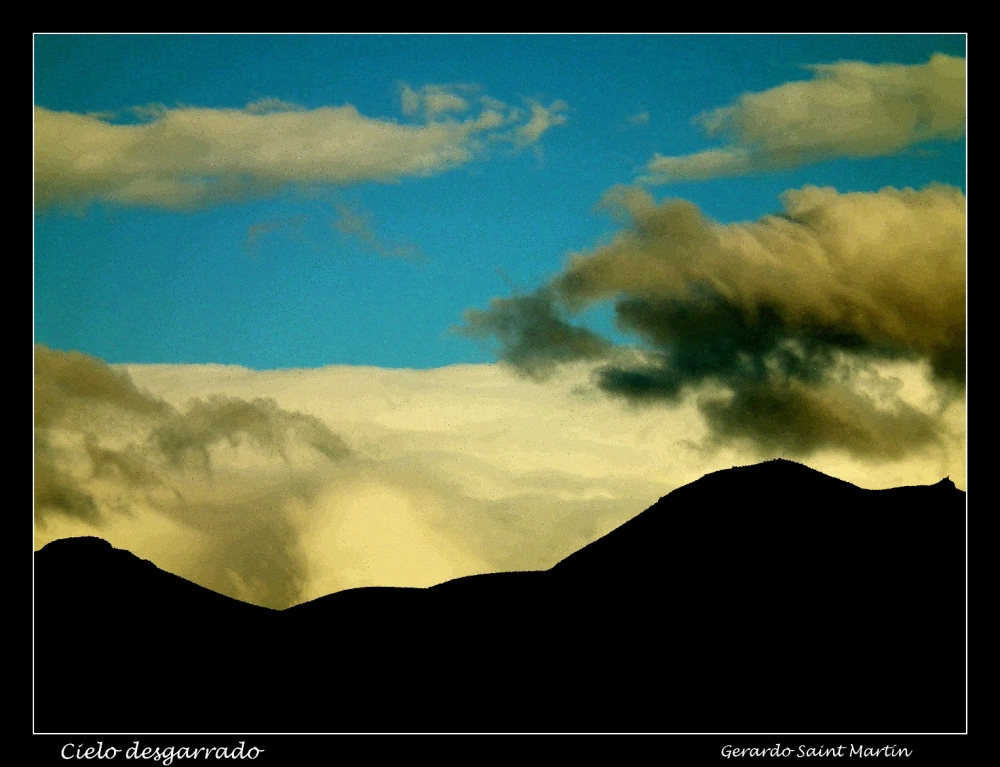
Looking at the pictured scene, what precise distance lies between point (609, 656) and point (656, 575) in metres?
7.82

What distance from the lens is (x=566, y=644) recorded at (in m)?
21.2

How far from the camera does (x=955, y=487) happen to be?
17.7 meters

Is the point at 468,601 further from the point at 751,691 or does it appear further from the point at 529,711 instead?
the point at 751,691

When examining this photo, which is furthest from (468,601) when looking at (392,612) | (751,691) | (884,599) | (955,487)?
(955,487)

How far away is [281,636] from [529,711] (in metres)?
7.37

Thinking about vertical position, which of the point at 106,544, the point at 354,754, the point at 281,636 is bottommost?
the point at 354,754

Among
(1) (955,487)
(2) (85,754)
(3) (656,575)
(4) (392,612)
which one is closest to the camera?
(2) (85,754)

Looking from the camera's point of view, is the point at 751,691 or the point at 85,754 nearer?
the point at 85,754

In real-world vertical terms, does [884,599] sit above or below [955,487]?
below

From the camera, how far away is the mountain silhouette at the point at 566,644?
17.4 m

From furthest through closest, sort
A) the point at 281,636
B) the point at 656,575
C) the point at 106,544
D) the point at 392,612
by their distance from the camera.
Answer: the point at 656,575
the point at 392,612
the point at 281,636
the point at 106,544

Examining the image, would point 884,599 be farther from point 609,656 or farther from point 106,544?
point 106,544

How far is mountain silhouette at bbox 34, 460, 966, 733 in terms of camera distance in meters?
17.4
